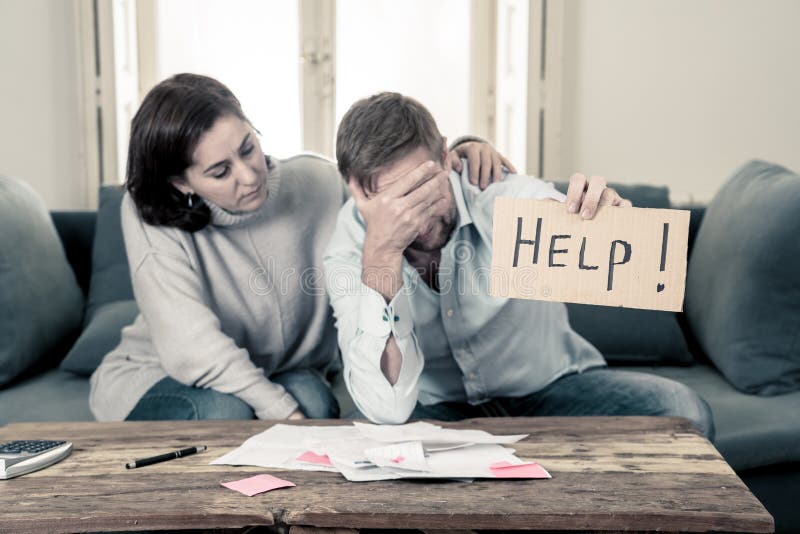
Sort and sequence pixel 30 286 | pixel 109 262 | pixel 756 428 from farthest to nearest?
pixel 109 262 → pixel 30 286 → pixel 756 428

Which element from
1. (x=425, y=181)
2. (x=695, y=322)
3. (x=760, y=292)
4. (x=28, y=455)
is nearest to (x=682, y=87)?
(x=695, y=322)

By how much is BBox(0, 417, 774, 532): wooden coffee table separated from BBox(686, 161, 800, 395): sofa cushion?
2.51 ft

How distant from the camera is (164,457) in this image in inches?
43.1

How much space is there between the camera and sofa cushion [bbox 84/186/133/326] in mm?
2176

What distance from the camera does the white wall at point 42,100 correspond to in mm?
2668

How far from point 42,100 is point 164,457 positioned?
2.04 metres

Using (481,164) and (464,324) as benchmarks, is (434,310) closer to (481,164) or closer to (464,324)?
(464,324)

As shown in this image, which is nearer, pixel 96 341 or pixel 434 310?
pixel 434 310

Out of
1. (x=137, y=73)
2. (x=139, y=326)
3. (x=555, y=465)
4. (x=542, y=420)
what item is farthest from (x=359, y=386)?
(x=137, y=73)

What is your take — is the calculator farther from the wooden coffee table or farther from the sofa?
the sofa

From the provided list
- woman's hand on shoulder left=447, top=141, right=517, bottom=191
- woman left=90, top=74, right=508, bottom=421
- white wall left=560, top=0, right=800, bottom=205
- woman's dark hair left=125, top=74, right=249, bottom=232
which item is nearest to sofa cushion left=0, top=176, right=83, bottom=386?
woman left=90, top=74, right=508, bottom=421

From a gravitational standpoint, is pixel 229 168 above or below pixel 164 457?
above

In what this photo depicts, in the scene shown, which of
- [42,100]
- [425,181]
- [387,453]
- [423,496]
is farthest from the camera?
[42,100]

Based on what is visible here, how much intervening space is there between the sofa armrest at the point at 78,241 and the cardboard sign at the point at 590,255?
5.53ft
